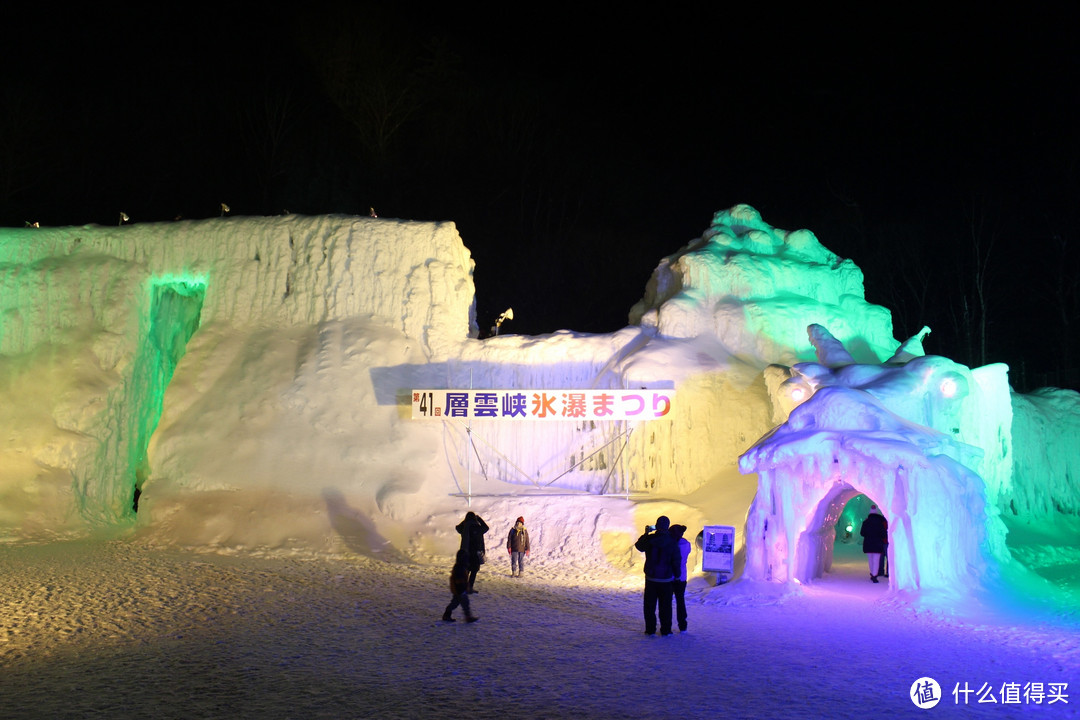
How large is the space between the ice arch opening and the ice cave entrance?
15192 millimetres

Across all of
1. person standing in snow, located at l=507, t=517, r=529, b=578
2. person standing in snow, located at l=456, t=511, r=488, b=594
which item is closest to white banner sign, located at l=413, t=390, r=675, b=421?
person standing in snow, located at l=507, t=517, r=529, b=578

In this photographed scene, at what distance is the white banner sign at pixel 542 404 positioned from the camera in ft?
56.2

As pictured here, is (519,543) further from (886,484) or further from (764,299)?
(764,299)

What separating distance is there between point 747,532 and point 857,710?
20.5ft

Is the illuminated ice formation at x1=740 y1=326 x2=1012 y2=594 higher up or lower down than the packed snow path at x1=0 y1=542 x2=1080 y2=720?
higher up

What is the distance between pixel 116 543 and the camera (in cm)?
1684

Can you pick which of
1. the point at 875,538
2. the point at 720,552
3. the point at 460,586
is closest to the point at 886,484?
the point at 875,538

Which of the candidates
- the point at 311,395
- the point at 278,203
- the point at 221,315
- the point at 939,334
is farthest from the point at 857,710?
the point at 939,334

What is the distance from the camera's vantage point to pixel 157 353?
21766 millimetres

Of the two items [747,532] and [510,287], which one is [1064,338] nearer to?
[510,287]

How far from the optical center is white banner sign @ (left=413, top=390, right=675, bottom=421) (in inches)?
674

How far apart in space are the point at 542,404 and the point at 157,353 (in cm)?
1100

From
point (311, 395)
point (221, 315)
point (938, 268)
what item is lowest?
point (311, 395)

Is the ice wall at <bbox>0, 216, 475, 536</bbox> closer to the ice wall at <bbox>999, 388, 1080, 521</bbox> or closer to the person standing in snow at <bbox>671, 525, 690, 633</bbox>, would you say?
the person standing in snow at <bbox>671, 525, 690, 633</bbox>
